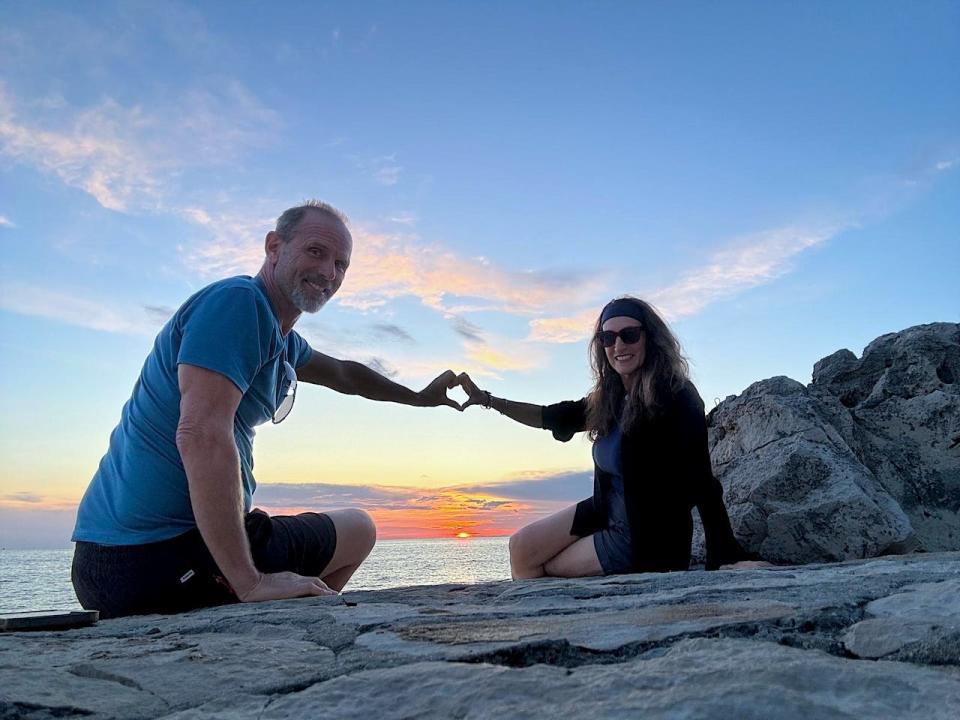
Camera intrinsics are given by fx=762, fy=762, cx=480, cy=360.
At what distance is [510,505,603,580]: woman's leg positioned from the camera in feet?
17.6

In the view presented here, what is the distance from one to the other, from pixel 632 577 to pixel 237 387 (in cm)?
198

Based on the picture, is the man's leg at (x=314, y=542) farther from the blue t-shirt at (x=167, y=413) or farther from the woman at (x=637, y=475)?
the woman at (x=637, y=475)

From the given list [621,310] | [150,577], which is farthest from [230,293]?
[621,310]

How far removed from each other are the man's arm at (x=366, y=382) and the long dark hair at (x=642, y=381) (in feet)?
4.43

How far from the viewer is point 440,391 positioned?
647 centimetres

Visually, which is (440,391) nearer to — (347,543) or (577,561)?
(577,561)

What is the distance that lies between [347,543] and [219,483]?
4.00ft

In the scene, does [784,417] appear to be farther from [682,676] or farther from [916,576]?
[682,676]

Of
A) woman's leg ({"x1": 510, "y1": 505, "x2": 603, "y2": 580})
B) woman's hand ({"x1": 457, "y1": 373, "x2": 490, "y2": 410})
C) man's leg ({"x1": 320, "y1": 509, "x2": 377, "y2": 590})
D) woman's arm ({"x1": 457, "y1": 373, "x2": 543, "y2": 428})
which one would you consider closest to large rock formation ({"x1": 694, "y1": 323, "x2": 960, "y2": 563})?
woman's leg ({"x1": 510, "y1": 505, "x2": 603, "y2": 580})

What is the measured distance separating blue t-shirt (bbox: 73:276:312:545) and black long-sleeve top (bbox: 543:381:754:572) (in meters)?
2.40

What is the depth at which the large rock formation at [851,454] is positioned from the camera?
17.4 ft

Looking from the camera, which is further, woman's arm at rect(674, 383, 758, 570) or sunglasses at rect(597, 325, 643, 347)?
sunglasses at rect(597, 325, 643, 347)

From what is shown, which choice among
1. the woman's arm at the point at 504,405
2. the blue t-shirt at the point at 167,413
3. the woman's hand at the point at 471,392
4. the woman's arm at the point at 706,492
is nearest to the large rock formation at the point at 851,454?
the woman's arm at the point at 706,492

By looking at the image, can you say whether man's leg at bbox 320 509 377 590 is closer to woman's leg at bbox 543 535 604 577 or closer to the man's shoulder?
the man's shoulder
